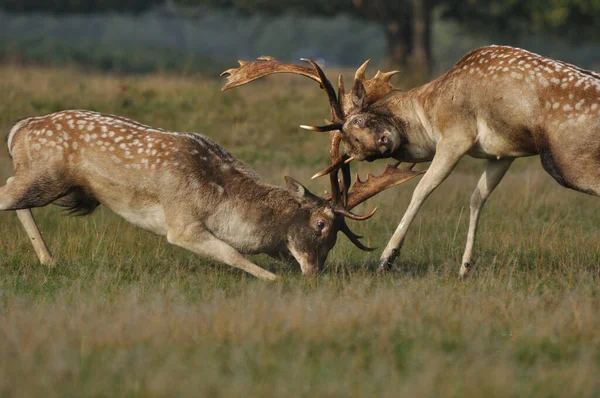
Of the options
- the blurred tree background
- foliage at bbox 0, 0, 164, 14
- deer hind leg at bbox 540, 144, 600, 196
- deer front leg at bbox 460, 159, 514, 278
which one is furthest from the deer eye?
foliage at bbox 0, 0, 164, 14

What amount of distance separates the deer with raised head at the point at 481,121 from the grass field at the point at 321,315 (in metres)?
0.75

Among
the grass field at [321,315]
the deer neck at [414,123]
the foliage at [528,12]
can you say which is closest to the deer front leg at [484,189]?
the grass field at [321,315]

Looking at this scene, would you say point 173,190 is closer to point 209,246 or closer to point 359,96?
point 209,246

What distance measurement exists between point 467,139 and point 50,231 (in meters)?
4.22

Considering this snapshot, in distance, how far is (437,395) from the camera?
4.27m

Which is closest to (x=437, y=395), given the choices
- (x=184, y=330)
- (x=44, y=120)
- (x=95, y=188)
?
(x=184, y=330)

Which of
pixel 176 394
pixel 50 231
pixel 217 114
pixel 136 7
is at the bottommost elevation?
pixel 136 7

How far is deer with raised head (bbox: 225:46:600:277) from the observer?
6.73 meters

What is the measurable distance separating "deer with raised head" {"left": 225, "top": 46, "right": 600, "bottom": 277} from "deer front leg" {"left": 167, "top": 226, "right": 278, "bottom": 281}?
1.04 metres

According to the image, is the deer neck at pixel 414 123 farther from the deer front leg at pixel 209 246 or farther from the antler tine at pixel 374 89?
the deer front leg at pixel 209 246

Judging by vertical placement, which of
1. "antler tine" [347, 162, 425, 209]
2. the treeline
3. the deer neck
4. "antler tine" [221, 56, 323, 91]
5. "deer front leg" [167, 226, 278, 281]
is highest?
"antler tine" [221, 56, 323, 91]

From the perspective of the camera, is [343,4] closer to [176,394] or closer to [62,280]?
[62,280]

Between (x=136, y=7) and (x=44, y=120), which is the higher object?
(x=44, y=120)

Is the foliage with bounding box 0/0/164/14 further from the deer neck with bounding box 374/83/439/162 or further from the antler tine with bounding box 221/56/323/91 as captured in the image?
the deer neck with bounding box 374/83/439/162
